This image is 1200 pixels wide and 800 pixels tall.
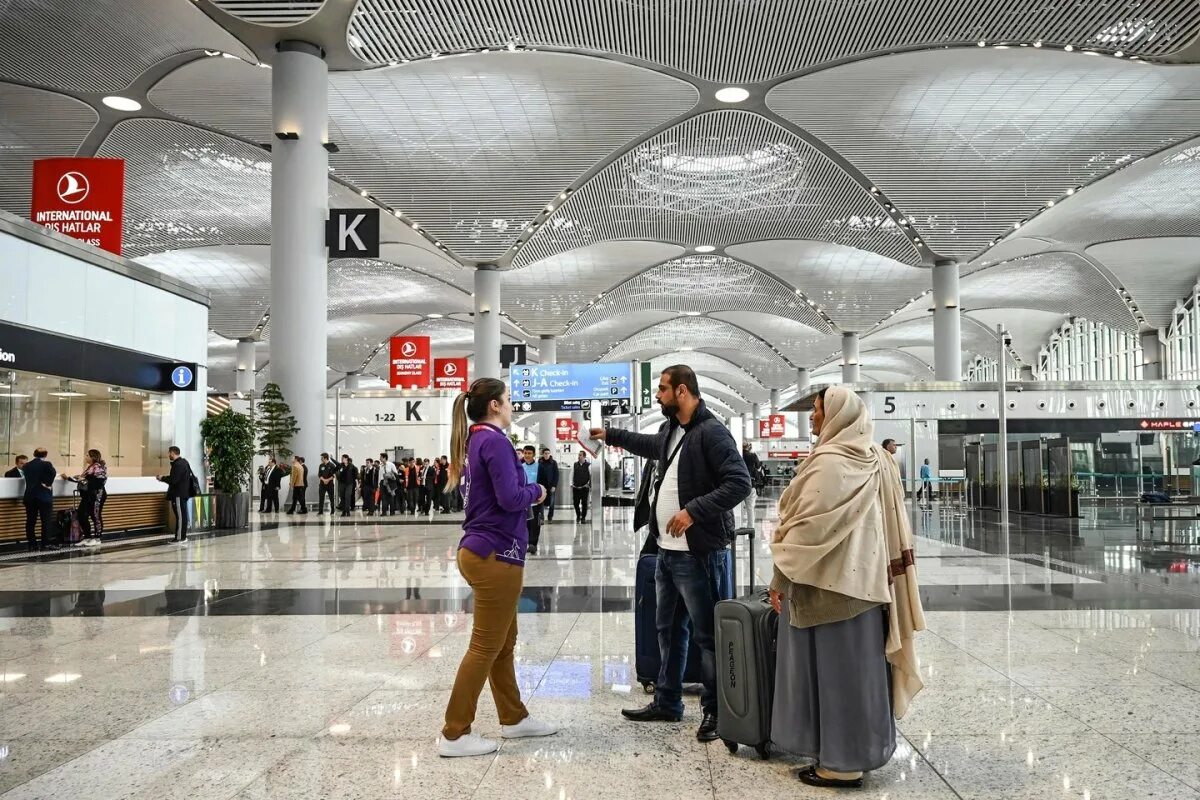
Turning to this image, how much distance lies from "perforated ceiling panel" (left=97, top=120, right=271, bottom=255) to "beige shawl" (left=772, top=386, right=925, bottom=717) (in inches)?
975

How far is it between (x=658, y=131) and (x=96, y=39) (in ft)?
42.9

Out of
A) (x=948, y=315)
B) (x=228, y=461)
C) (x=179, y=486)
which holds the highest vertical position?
(x=948, y=315)

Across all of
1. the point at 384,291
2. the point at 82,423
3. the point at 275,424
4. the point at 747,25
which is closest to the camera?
the point at 82,423

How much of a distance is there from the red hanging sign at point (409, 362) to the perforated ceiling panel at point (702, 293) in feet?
31.0

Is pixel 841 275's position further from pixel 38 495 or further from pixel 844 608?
pixel 844 608

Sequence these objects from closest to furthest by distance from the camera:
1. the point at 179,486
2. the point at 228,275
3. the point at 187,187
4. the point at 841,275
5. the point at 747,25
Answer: the point at 179,486 → the point at 747,25 → the point at 187,187 → the point at 841,275 → the point at 228,275

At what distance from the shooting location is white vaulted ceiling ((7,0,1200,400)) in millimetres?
19438

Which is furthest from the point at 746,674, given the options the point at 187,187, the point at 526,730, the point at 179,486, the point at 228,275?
the point at 228,275

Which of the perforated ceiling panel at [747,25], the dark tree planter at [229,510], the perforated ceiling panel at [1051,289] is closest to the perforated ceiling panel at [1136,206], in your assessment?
the perforated ceiling panel at [1051,289]

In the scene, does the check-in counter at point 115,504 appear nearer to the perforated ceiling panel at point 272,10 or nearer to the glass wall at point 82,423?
the glass wall at point 82,423

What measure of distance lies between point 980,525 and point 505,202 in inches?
669

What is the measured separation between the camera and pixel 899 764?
12.4 feet

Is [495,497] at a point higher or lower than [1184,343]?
lower

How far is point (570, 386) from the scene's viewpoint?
71.8ft
